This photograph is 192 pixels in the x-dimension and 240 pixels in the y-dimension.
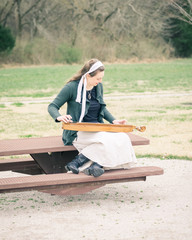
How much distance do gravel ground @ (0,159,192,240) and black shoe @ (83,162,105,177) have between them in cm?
37

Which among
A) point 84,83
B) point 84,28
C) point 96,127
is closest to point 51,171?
point 96,127

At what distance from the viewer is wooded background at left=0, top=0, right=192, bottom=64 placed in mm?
38250

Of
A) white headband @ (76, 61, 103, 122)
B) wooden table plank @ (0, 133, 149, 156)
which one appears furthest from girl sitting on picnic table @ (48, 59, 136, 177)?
wooden table plank @ (0, 133, 149, 156)

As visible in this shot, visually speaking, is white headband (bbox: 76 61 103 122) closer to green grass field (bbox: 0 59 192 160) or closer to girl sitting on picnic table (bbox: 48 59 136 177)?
girl sitting on picnic table (bbox: 48 59 136 177)

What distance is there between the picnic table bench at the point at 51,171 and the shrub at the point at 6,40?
103 feet

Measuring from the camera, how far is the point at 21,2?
40.8 meters

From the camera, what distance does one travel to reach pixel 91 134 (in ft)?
15.3

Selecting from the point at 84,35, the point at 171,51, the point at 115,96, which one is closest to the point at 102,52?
the point at 84,35

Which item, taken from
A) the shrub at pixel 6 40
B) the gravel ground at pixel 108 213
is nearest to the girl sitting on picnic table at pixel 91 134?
the gravel ground at pixel 108 213

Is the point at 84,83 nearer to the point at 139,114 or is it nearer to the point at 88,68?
the point at 88,68

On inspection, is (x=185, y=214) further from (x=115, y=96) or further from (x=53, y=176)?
(x=115, y=96)

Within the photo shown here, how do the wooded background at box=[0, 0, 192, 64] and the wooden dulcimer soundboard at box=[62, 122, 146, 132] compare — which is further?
the wooded background at box=[0, 0, 192, 64]

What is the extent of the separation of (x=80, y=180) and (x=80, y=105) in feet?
2.84

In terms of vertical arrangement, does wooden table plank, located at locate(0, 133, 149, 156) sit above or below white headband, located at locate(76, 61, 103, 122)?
below
